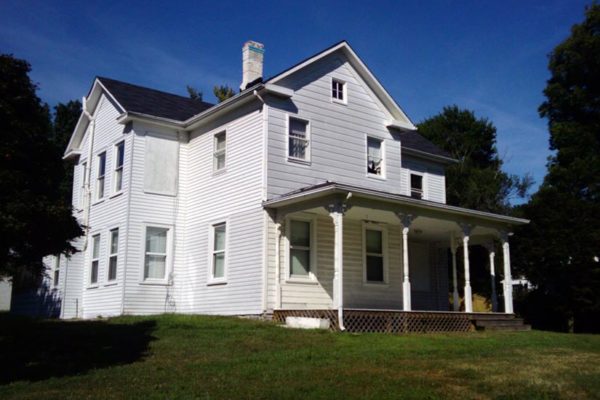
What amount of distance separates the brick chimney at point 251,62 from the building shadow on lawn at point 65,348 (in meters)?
9.04

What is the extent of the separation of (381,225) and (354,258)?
1.57 meters

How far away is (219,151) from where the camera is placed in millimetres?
21062

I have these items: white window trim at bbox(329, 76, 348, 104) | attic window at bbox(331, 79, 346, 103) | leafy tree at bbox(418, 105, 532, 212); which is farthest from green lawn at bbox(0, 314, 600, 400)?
leafy tree at bbox(418, 105, 532, 212)

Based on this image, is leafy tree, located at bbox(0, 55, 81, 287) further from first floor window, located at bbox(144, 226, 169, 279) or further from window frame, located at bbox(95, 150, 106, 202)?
window frame, located at bbox(95, 150, 106, 202)

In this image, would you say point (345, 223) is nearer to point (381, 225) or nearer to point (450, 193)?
point (381, 225)

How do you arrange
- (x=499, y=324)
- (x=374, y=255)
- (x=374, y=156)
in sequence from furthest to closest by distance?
(x=374, y=156) < (x=374, y=255) < (x=499, y=324)

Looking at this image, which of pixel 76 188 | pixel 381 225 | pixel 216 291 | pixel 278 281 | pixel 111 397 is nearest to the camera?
pixel 111 397

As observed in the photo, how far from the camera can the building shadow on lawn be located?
11070mm

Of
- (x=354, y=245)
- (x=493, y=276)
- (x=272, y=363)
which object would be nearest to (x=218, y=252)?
(x=354, y=245)

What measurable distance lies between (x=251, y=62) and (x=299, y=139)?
3385mm

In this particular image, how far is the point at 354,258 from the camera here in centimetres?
2038

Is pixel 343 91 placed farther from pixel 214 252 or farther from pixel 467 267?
pixel 467 267

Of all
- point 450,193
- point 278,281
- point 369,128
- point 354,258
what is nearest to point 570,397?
point 278,281

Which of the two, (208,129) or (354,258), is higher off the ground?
(208,129)
